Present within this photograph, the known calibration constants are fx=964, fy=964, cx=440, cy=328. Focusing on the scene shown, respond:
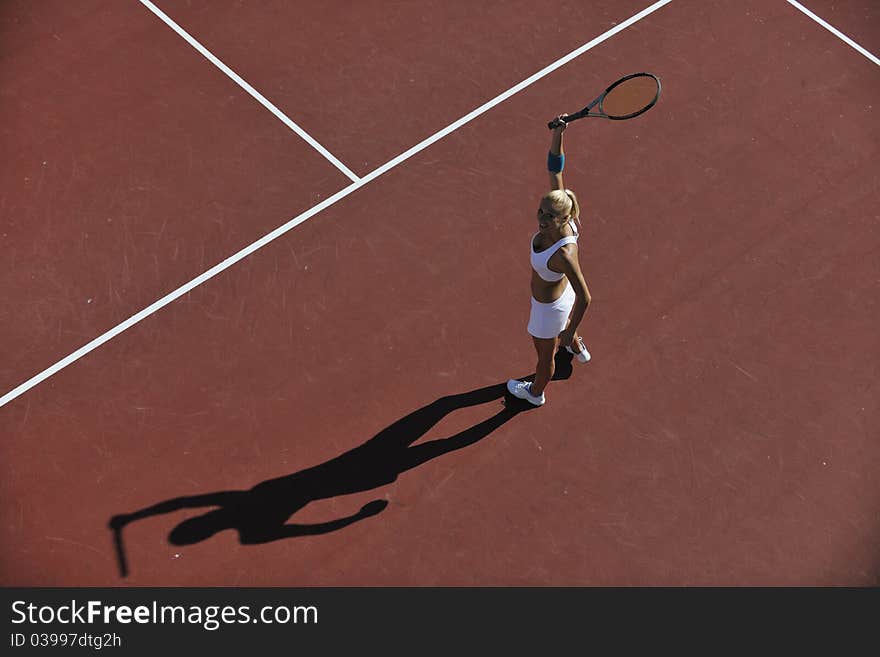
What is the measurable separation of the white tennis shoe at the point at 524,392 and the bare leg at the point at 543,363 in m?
0.05

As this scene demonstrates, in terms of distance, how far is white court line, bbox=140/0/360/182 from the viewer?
10555mm

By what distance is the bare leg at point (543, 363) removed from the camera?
830 cm

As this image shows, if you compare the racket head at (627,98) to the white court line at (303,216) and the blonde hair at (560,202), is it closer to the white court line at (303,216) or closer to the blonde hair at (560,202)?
the blonde hair at (560,202)

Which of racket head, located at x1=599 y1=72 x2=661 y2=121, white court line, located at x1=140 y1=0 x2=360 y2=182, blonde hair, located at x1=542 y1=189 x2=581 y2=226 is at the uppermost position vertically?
racket head, located at x1=599 y1=72 x2=661 y2=121

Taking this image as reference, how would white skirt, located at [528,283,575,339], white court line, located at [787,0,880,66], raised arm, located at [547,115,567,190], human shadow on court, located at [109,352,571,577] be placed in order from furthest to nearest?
white court line, located at [787,0,880,66], human shadow on court, located at [109,352,571,577], white skirt, located at [528,283,575,339], raised arm, located at [547,115,567,190]

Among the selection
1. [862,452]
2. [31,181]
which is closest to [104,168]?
[31,181]

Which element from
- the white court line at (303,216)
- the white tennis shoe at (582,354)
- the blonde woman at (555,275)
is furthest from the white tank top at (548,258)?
the white court line at (303,216)

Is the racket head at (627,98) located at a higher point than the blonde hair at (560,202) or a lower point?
higher

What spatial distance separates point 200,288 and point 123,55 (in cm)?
358

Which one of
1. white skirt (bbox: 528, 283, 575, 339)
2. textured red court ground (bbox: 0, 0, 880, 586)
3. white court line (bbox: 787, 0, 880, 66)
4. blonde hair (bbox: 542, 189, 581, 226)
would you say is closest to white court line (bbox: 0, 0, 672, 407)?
textured red court ground (bbox: 0, 0, 880, 586)

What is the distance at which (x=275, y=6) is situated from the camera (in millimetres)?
11859

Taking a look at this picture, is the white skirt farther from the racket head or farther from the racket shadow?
the racket head

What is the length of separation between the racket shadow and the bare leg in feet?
1.05
